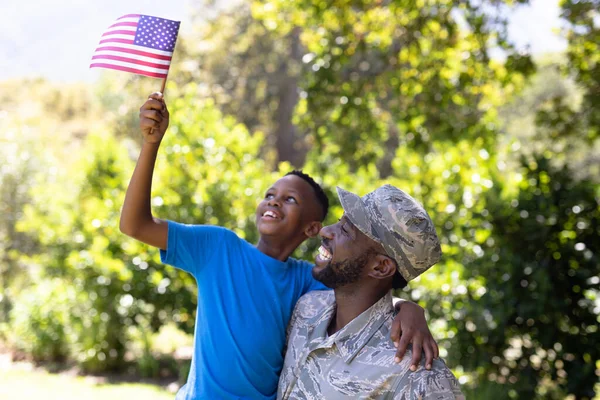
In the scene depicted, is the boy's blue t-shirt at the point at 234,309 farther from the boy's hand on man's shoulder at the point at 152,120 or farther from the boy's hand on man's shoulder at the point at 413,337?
the boy's hand on man's shoulder at the point at 413,337

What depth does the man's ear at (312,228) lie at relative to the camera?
3338 millimetres

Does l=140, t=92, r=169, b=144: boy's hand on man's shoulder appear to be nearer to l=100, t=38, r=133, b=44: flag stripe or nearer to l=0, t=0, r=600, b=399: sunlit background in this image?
l=100, t=38, r=133, b=44: flag stripe

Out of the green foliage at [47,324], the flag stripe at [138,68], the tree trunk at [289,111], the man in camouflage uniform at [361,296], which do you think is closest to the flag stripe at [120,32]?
the flag stripe at [138,68]

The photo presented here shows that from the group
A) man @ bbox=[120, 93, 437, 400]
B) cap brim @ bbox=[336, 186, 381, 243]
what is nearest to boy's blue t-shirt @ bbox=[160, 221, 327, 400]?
man @ bbox=[120, 93, 437, 400]

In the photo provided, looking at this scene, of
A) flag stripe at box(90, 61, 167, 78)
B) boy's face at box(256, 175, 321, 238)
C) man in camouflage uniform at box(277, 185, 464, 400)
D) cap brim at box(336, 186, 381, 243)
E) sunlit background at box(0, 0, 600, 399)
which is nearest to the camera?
man in camouflage uniform at box(277, 185, 464, 400)

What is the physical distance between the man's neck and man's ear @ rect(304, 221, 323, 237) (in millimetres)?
574

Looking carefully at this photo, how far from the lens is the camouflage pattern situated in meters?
2.44

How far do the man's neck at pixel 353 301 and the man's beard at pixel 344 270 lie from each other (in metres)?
0.06

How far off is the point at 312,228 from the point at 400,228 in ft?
2.51

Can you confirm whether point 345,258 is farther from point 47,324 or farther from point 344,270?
point 47,324

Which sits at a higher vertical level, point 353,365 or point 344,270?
point 344,270

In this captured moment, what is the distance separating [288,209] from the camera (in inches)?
129

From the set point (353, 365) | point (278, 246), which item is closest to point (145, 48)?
point (278, 246)

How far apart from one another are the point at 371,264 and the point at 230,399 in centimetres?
81
